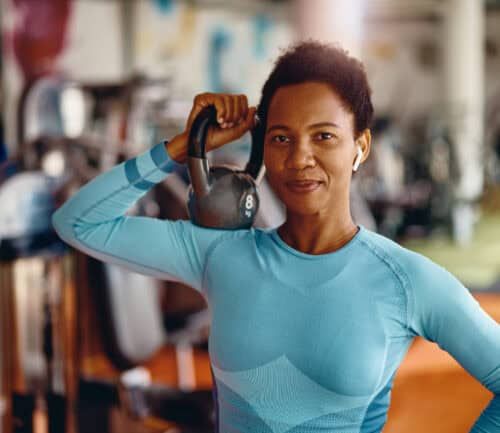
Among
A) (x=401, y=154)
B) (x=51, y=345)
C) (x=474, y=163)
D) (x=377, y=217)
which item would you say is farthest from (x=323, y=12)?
(x=401, y=154)

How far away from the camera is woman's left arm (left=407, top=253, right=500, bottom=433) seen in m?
0.89

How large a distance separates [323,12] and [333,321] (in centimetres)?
308

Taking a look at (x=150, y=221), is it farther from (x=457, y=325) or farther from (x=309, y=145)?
(x=457, y=325)

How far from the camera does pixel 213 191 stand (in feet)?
3.44

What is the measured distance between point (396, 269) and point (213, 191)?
0.30 metres

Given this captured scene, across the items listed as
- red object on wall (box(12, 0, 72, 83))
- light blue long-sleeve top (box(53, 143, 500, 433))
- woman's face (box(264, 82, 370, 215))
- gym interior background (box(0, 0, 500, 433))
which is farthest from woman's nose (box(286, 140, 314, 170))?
red object on wall (box(12, 0, 72, 83))

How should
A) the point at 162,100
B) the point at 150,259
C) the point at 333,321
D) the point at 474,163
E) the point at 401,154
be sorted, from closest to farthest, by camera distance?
the point at 333,321, the point at 150,259, the point at 162,100, the point at 474,163, the point at 401,154

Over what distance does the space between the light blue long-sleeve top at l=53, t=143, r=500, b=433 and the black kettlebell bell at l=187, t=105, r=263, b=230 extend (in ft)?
0.20

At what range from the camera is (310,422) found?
93 centimetres

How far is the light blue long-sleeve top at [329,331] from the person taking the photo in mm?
906

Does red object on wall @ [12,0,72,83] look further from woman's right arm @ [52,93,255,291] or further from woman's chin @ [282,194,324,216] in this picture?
woman's chin @ [282,194,324,216]

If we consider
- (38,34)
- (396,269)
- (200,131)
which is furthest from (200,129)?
(38,34)

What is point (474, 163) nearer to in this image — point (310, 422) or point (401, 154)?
point (401, 154)

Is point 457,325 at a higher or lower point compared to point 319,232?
lower
